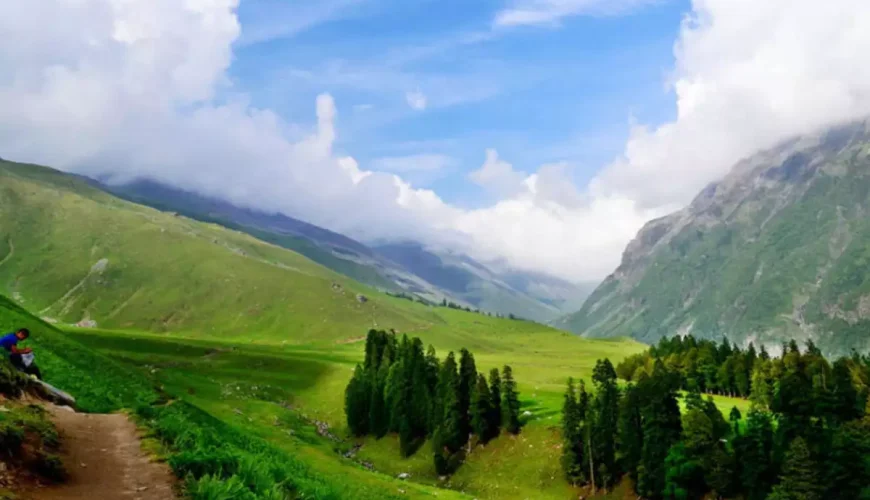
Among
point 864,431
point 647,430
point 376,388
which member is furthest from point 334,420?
point 864,431

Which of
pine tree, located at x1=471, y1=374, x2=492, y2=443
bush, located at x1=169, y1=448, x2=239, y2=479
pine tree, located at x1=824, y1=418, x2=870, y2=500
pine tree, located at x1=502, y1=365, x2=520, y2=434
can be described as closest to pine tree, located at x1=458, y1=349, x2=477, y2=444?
pine tree, located at x1=471, y1=374, x2=492, y2=443

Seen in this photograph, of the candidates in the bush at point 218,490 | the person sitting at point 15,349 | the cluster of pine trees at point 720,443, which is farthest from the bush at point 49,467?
the cluster of pine trees at point 720,443

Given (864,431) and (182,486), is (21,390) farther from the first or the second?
(864,431)

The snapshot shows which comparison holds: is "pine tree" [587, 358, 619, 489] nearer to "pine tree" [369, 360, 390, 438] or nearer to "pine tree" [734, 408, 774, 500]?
"pine tree" [734, 408, 774, 500]

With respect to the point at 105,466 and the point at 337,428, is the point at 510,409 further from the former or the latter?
the point at 105,466

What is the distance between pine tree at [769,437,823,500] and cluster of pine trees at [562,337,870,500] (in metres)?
0.12

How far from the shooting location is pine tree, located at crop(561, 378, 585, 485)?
106250 millimetres

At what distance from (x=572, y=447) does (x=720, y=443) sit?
2377 centimetres

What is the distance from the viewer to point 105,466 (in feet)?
68.9

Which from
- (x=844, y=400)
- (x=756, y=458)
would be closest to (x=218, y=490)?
(x=756, y=458)

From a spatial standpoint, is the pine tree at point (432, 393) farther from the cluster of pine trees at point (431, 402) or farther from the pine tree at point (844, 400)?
the pine tree at point (844, 400)

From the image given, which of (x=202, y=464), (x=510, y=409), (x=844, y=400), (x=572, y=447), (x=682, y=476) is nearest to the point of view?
(x=202, y=464)

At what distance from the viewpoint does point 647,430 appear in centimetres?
9944

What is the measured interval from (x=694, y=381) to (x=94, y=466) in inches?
6555
